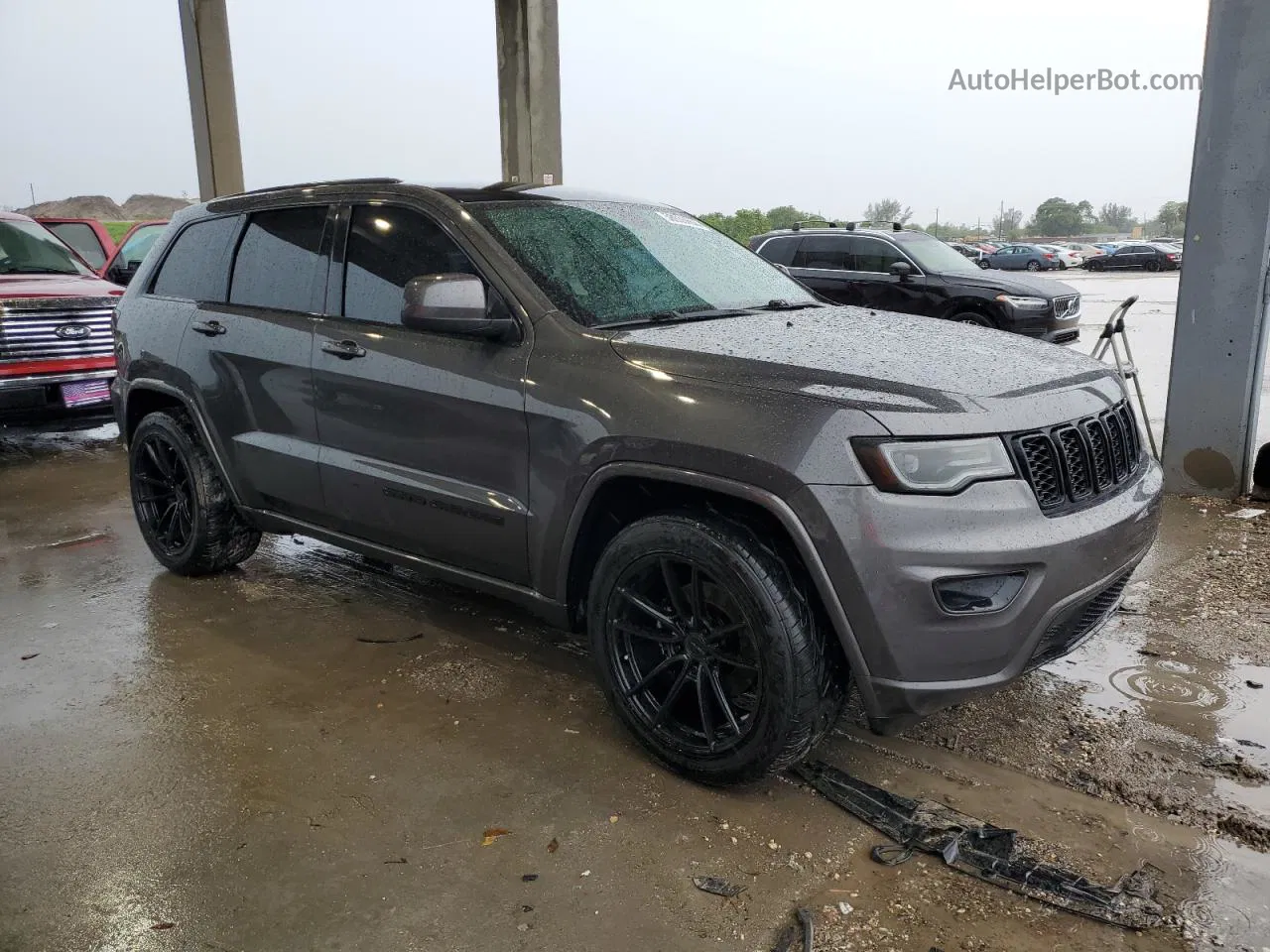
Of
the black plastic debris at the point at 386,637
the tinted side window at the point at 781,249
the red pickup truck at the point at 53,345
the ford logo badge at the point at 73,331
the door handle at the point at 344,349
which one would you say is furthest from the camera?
the tinted side window at the point at 781,249

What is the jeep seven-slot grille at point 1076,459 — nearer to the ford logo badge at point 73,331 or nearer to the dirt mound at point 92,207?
the ford logo badge at point 73,331

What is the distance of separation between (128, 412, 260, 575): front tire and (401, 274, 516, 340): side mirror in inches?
74.9

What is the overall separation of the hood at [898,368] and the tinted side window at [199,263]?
7.43 ft

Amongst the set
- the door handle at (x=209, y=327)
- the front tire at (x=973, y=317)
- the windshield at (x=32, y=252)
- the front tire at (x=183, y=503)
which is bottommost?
the front tire at (x=183, y=503)

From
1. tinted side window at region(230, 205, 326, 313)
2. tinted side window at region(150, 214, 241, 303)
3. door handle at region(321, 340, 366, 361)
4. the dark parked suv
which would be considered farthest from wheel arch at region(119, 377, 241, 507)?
the dark parked suv

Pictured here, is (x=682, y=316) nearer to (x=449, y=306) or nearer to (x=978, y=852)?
(x=449, y=306)

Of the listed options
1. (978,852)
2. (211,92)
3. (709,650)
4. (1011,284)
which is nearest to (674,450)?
(709,650)

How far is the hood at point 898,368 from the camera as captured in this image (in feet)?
8.29

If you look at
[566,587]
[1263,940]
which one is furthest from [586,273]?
[1263,940]

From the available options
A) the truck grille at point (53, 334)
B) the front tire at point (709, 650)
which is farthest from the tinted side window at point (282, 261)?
the truck grille at point (53, 334)

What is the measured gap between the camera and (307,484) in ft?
12.8

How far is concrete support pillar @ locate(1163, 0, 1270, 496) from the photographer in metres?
5.39

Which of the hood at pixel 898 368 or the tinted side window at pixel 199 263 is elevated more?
the tinted side window at pixel 199 263

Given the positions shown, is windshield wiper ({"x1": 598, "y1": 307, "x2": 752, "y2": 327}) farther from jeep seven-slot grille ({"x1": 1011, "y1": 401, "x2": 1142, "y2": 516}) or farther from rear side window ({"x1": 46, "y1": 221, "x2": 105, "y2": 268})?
rear side window ({"x1": 46, "y1": 221, "x2": 105, "y2": 268})
